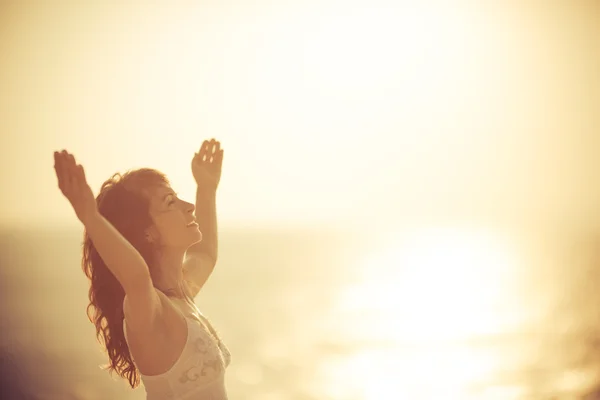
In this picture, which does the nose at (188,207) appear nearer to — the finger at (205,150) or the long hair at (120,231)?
the long hair at (120,231)

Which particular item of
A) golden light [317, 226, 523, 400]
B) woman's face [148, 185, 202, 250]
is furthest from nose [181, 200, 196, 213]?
golden light [317, 226, 523, 400]

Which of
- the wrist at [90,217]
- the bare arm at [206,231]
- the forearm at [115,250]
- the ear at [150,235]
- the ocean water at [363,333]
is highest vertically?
the ocean water at [363,333]

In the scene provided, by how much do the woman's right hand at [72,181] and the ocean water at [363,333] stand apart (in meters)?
54.0

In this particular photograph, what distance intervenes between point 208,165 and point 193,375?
5.79 feet

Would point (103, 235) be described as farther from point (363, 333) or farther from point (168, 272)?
point (363, 333)

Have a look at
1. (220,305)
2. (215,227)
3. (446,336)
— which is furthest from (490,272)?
(215,227)

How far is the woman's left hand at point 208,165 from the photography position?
4.68 meters

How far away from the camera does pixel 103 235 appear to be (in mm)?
2768

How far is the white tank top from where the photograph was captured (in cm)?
341

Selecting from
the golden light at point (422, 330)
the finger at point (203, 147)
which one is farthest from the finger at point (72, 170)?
the golden light at point (422, 330)

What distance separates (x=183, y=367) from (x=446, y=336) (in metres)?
86.6

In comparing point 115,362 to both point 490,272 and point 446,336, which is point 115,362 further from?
point 490,272

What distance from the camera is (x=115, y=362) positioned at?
372 cm

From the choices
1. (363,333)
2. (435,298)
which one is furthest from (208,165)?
(435,298)
